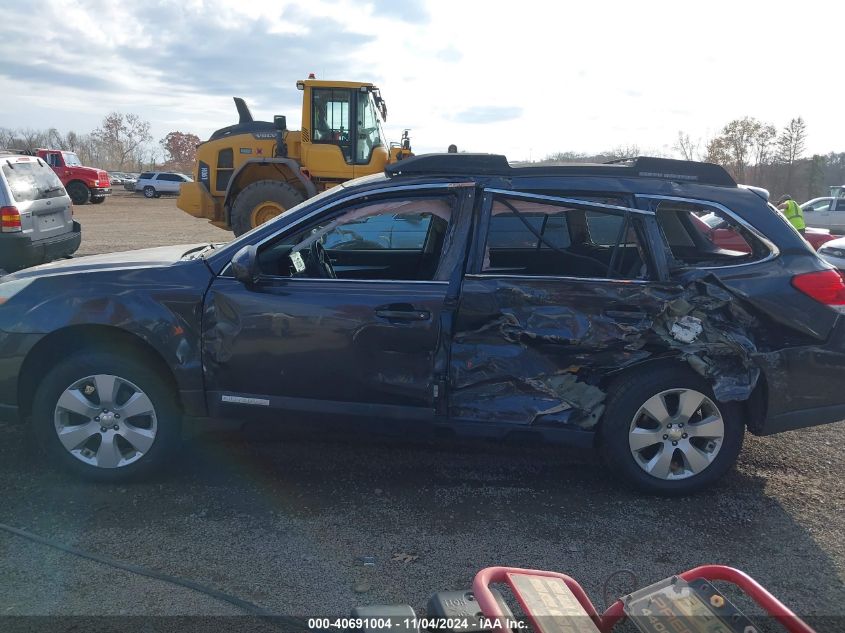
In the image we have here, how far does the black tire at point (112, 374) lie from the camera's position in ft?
12.9

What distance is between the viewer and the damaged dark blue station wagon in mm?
3875

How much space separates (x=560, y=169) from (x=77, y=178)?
1248 inches

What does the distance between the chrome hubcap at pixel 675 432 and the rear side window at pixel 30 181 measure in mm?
8958

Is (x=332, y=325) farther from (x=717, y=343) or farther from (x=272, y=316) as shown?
(x=717, y=343)

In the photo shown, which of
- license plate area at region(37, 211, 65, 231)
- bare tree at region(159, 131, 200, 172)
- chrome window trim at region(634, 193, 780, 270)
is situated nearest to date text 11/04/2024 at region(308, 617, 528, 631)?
chrome window trim at region(634, 193, 780, 270)

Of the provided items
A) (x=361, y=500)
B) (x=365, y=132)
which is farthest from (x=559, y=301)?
(x=365, y=132)

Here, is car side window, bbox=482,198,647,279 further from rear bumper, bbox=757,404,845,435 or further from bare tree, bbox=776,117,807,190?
bare tree, bbox=776,117,807,190

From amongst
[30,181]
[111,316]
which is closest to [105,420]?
[111,316]

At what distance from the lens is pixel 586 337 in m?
3.86

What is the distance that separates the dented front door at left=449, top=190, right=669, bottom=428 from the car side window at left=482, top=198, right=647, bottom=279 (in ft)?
0.23

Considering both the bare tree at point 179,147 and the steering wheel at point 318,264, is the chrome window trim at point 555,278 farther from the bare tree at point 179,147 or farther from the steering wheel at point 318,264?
the bare tree at point 179,147

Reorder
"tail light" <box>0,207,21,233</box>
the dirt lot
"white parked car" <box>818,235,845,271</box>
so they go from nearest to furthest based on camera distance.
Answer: the dirt lot
"tail light" <box>0,207,21,233</box>
"white parked car" <box>818,235,845,271</box>

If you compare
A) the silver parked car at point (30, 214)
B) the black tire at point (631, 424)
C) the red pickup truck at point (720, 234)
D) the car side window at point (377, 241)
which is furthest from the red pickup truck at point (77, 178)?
the black tire at point (631, 424)

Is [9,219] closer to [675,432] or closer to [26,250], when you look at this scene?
[26,250]
